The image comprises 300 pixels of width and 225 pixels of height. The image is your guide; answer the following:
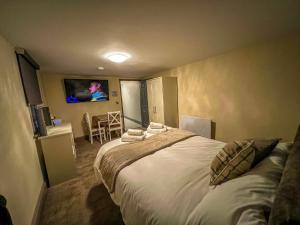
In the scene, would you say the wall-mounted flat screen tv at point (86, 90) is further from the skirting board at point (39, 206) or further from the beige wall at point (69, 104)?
the skirting board at point (39, 206)

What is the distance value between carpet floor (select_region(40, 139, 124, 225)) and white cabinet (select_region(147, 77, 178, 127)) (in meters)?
2.37

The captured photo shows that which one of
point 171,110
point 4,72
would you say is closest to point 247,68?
point 171,110

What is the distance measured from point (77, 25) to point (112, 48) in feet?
2.26

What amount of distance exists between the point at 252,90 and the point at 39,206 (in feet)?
12.2

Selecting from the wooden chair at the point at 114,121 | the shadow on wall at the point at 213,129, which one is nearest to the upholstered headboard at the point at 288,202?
the shadow on wall at the point at 213,129

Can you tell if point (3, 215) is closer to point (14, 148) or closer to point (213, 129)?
point (14, 148)

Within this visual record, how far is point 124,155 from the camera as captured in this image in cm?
167

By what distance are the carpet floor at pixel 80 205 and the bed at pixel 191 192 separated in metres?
0.41

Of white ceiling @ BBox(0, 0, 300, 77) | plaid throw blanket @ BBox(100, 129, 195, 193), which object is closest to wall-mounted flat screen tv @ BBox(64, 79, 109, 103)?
white ceiling @ BBox(0, 0, 300, 77)

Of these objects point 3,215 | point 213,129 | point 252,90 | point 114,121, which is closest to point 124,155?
point 3,215

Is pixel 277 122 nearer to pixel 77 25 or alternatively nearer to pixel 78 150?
pixel 77 25

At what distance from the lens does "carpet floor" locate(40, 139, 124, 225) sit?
156cm

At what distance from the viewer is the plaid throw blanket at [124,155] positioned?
151cm

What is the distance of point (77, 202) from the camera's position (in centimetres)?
183
